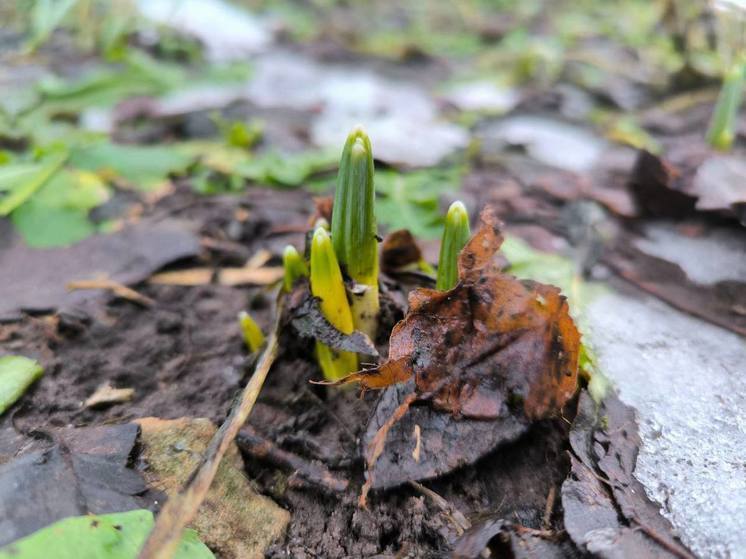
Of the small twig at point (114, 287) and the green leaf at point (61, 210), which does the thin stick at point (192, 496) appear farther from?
the green leaf at point (61, 210)

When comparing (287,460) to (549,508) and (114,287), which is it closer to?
(549,508)

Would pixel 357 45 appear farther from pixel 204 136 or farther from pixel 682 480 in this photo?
pixel 682 480

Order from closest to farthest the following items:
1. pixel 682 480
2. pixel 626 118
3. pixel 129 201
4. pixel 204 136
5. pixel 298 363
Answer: pixel 682 480, pixel 298 363, pixel 129 201, pixel 204 136, pixel 626 118

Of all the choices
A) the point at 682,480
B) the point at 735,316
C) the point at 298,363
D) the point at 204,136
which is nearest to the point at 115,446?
the point at 298,363

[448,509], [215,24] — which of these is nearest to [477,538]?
[448,509]

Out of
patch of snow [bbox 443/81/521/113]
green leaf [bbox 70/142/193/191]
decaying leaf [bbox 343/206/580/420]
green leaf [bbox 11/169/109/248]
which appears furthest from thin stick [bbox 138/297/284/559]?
patch of snow [bbox 443/81/521/113]

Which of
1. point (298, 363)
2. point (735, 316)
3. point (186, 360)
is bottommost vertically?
point (186, 360)
